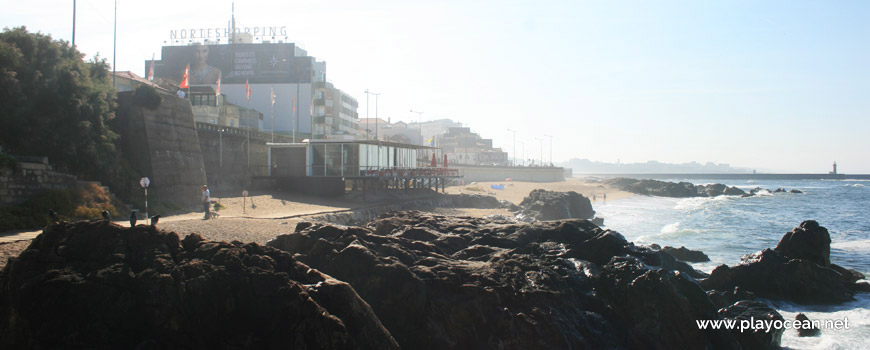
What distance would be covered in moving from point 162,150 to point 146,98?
2.35 m

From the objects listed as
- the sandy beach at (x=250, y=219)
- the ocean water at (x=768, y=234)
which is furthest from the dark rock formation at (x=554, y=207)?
the sandy beach at (x=250, y=219)

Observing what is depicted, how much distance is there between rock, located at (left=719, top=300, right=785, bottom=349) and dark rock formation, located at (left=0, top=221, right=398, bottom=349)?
7.83 metres

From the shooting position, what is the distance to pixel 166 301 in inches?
308

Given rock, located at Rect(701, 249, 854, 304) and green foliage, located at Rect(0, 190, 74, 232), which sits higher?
green foliage, located at Rect(0, 190, 74, 232)

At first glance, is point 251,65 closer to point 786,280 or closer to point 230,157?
point 230,157

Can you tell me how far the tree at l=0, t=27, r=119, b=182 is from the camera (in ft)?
58.7

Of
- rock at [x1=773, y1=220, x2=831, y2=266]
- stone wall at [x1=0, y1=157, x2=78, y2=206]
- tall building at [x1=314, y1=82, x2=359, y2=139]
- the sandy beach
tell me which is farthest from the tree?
tall building at [x1=314, y1=82, x2=359, y2=139]

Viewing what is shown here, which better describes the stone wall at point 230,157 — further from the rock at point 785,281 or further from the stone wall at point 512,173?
the stone wall at point 512,173

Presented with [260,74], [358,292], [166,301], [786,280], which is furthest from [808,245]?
[260,74]

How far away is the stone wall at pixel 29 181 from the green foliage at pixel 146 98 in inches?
235

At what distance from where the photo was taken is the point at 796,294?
52.5 ft

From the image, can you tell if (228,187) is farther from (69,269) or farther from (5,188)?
(69,269)

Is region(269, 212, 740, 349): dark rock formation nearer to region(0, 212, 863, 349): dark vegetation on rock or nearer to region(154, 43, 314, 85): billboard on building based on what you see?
region(0, 212, 863, 349): dark vegetation on rock

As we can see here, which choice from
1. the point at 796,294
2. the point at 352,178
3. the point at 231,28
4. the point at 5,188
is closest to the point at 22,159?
the point at 5,188
